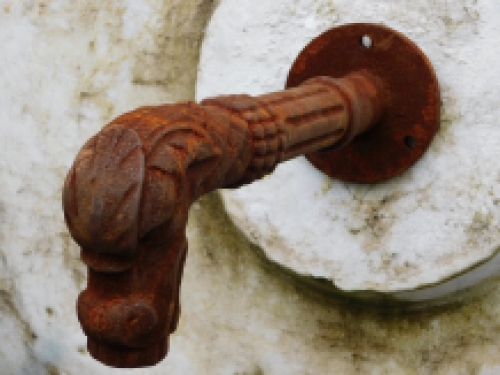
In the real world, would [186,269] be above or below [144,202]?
below

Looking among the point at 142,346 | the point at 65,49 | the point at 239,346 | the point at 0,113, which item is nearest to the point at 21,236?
the point at 0,113

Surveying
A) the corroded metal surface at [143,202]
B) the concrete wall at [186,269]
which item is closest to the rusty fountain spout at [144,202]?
the corroded metal surface at [143,202]

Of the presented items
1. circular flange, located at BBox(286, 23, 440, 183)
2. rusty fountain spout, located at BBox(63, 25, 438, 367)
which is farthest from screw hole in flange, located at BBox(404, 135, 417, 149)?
rusty fountain spout, located at BBox(63, 25, 438, 367)

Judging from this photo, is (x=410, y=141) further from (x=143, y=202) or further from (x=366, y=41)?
(x=143, y=202)

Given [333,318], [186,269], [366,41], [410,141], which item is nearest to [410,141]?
[410,141]

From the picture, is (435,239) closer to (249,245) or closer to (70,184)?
(249,245)

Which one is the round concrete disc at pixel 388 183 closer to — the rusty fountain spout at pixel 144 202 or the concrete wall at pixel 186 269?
the concrete wall at pixel 186 269
